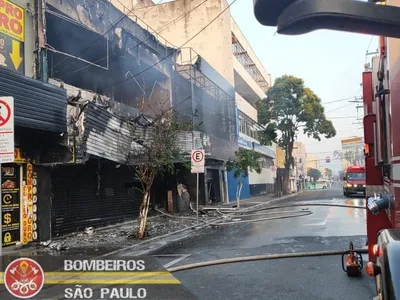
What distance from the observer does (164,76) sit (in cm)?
2123

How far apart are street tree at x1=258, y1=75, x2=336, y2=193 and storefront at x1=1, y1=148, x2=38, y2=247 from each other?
33509mm

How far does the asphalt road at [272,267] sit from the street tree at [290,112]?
2994 cm

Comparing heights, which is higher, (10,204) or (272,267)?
(10,204)

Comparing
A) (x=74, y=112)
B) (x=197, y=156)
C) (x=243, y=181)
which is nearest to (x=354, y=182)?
(x=243, y=181)

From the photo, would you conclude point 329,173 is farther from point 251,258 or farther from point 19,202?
point 251,258

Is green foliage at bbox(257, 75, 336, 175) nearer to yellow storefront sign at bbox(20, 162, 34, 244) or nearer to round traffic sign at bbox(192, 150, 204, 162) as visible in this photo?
round traffic sign at bbox(192, 150, 204, 162)

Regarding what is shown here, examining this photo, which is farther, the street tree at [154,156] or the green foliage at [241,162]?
the green foliage at [241,162]

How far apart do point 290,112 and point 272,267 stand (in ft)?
119

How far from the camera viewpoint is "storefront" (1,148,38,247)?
A: 10.3 metres

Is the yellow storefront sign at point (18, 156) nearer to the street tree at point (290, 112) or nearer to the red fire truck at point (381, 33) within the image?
the red fire truck at point (381, 33)

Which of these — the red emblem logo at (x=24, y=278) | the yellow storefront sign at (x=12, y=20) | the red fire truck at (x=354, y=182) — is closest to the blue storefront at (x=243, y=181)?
the red fire truck at (x=354, y=182)

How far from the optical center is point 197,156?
50.8 ft

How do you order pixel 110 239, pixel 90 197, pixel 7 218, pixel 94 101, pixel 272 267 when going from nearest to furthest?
pixel 272 267 < pixel 7 218 < pixel 110 239 < pixel 94 101 < pixel 90 197

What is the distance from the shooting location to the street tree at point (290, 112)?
41.9 m
